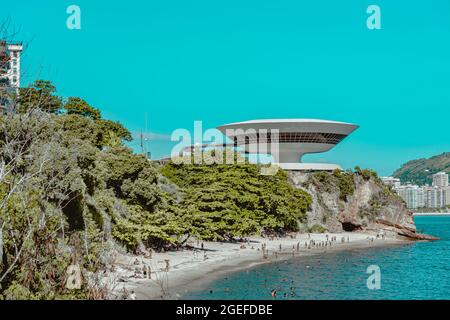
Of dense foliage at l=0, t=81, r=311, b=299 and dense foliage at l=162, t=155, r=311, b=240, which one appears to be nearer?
dense foliage at l=0, t=81, r=311, b=299

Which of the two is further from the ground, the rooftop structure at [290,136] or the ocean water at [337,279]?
the rooftop structure at [290,136]

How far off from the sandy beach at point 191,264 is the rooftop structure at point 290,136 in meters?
30.8

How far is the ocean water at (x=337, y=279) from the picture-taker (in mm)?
24938

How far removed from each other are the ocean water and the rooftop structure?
1510 inches

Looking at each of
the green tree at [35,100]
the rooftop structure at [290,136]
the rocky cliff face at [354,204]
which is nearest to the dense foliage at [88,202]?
the green tree at [35,100]

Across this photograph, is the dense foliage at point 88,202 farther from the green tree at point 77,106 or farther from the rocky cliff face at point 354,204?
the rocky cliff face at point 354,204

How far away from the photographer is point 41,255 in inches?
615

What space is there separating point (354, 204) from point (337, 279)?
146 ft

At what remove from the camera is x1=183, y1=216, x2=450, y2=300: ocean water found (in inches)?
982

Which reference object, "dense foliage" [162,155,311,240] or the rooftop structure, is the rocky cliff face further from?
"dense foliage" [162,155,311,240]

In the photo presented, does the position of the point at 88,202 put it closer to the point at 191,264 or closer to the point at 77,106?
the point at 191,264

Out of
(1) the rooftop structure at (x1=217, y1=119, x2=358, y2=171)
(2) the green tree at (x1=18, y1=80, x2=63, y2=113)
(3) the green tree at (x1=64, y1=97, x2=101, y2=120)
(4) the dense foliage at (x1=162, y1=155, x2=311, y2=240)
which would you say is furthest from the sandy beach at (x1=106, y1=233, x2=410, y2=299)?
(1) the rooftop structure at (x1=217, y1=119, x2=358, y2=171)

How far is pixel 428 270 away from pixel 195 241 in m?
18.1

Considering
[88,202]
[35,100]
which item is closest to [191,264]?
[88,202]
